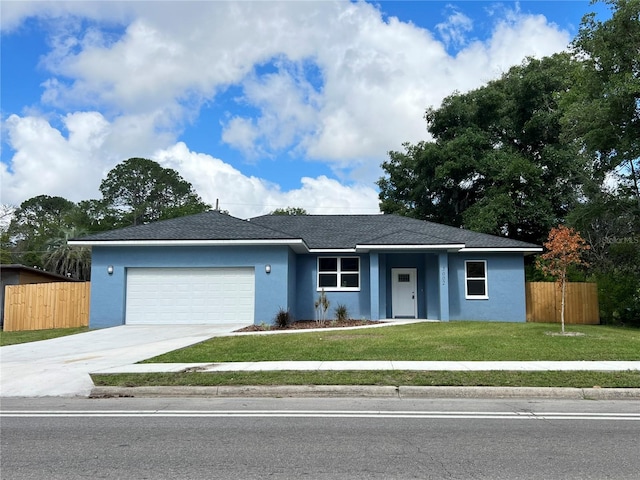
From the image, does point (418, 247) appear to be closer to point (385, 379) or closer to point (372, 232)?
point (372, 232)

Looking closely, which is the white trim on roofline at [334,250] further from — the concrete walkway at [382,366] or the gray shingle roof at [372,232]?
the concrete walkway at [382,366]

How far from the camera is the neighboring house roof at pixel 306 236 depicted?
18609mm

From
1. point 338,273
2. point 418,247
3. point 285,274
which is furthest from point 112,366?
point 418,247

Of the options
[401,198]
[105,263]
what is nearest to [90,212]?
[401,198]

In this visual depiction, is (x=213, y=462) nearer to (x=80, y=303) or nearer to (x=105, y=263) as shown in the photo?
(x=105, y=263)

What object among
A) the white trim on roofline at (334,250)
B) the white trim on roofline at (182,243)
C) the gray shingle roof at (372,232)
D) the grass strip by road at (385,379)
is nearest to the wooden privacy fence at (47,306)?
the white trim on roofline at (182,243)

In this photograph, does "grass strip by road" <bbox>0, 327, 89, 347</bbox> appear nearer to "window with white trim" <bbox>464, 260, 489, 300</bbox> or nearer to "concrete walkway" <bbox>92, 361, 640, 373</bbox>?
"concrete walkway" <bbox>92, 361, 640, 373</bbox>

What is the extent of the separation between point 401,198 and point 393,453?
32.1 meters

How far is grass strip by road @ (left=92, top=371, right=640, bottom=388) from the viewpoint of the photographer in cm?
840

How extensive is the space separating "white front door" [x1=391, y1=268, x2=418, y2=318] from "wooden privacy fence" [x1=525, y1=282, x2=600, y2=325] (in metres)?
4.88

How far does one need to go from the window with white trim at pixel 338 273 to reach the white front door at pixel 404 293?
168 centimetres

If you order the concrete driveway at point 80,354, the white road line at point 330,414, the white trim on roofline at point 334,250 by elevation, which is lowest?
the white road line at point 330,414

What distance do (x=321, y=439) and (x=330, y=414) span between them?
4.10 ft

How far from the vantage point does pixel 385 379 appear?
28.4 ft
